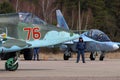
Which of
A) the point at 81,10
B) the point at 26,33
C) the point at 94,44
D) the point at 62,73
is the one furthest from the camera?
the point at 81,10

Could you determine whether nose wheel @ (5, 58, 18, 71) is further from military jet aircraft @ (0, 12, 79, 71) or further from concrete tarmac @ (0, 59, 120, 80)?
concrete tarmac @ (0, 59, 120, 80)

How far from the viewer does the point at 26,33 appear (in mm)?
19188

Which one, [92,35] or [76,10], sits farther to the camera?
[76,10]

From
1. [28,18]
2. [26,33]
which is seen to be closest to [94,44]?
[28,18]

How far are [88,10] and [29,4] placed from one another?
9435 millimetres

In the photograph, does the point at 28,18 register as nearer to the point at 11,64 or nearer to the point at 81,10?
the point at 11,64

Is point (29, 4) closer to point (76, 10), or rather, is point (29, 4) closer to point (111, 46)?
point (76, 10)

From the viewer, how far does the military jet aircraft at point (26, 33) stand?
18.9 metres

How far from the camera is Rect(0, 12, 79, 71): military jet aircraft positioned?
18938 mm

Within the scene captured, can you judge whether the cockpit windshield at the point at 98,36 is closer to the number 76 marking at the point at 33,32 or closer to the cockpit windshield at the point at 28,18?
the cockpit windshield at the point at 28,18

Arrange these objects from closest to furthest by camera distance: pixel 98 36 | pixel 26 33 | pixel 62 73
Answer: pixel 62 73
pixel 26 33
pixel 98 36

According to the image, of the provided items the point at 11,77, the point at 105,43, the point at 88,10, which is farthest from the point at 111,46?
the point at 88,10

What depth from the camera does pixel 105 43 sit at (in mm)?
34938

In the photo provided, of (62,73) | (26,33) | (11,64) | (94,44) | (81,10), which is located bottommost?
(62,73)
